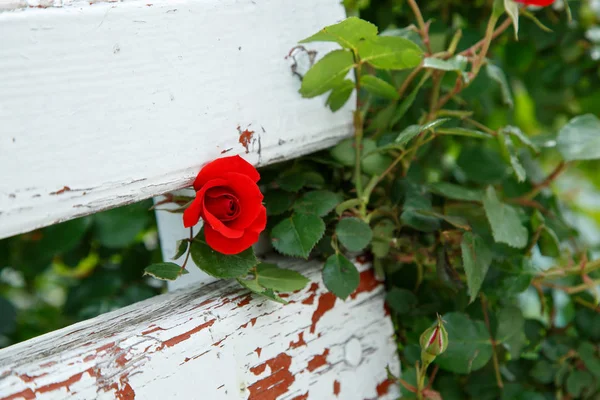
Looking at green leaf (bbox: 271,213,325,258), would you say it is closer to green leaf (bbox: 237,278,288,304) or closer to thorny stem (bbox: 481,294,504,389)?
green leaf (bbox: 237,278,288,304)

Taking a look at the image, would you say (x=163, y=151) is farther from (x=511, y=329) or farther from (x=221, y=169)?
(x=511, y=329)

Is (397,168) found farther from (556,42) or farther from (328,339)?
(556,42)

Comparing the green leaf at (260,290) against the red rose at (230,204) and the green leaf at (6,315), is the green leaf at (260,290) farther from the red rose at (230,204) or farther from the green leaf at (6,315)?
the green leaf at (6,315)

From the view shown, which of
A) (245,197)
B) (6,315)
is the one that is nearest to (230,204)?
(245,197)

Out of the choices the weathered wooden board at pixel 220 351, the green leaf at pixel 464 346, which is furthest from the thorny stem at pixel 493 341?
the weathered wooden board at pixel 220 351

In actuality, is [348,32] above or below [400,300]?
above

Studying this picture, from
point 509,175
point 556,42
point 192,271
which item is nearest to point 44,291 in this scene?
point 192,271
